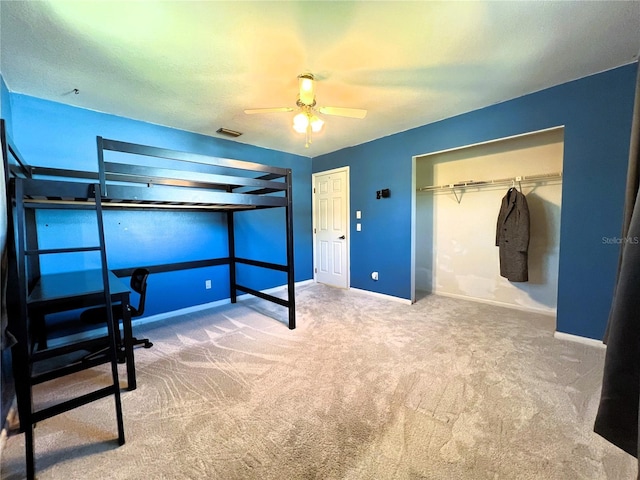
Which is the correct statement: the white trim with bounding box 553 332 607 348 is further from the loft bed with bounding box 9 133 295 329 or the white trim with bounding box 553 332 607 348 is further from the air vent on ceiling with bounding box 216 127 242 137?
the air vent on ceiling with bounding box 216 127 242 137

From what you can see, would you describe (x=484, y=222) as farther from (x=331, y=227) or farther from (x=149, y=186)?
(x=149, y=186)

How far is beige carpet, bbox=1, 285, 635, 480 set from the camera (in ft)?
4.15

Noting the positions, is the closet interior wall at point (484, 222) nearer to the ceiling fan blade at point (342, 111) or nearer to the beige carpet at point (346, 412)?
the beige carpet at point (346, 412)

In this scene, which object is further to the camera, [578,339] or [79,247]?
[578,339]

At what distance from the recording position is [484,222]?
3.57 metres

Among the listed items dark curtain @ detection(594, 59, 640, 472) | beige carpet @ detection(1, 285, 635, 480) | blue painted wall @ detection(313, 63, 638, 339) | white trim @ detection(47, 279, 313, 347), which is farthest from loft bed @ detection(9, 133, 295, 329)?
blue painted wall @ detection(313, 63, 638, 339)

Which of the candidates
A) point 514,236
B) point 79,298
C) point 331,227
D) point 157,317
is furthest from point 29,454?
point 514,236

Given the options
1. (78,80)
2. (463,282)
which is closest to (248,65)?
(78,80)

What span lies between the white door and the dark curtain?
3836 mm

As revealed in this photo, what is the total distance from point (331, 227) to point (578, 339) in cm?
337

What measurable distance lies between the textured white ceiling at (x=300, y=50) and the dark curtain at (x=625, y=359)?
167cm

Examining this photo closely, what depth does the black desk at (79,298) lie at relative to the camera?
148cm

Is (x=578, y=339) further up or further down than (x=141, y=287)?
further down

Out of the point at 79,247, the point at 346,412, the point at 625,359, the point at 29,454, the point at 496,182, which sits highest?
the point at 496,182
